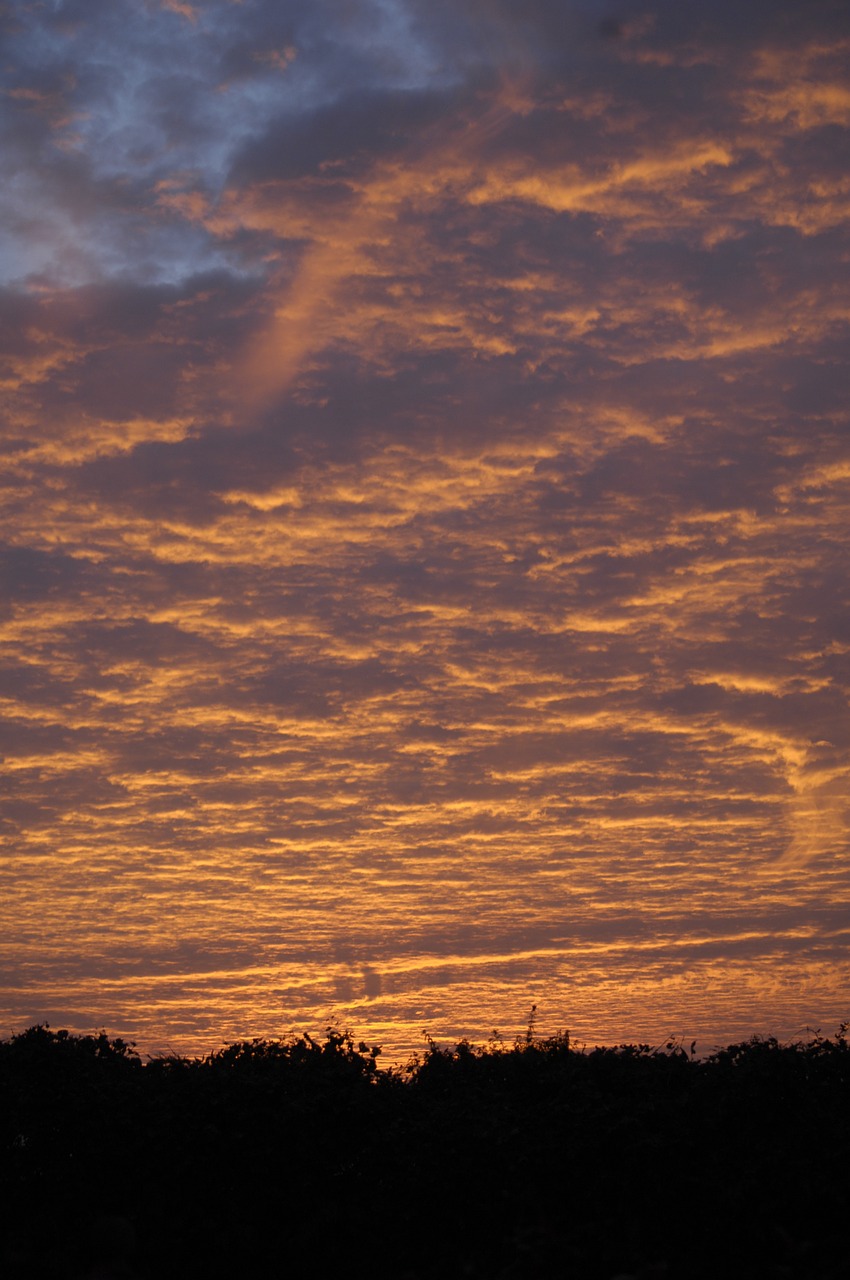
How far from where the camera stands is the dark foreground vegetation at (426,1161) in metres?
15.8

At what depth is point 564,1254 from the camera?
15.6 metres

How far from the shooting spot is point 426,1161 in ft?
57.8

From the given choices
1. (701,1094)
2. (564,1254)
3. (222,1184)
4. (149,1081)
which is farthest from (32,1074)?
(701,1094)

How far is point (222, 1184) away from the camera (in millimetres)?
18141

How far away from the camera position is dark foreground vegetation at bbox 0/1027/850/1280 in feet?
52.0

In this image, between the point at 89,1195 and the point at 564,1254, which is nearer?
the point at 564,1254

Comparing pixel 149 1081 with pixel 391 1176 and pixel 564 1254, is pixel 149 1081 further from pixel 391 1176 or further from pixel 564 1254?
pixel 564 1254

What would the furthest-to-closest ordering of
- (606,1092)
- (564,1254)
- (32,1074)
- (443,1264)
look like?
(32,1074) < (606,1092) < (443,1264) < (564,1254)

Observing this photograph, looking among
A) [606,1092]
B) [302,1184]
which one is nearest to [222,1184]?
[302,1184]

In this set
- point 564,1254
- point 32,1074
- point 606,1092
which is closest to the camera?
point 564,1254

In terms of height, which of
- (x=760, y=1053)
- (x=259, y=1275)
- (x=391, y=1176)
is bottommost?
(x=259, y=1275)

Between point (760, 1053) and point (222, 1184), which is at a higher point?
point (760, 1053)

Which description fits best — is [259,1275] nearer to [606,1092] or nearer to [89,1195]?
[89,1195]

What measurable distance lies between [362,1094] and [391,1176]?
4.21 feet
